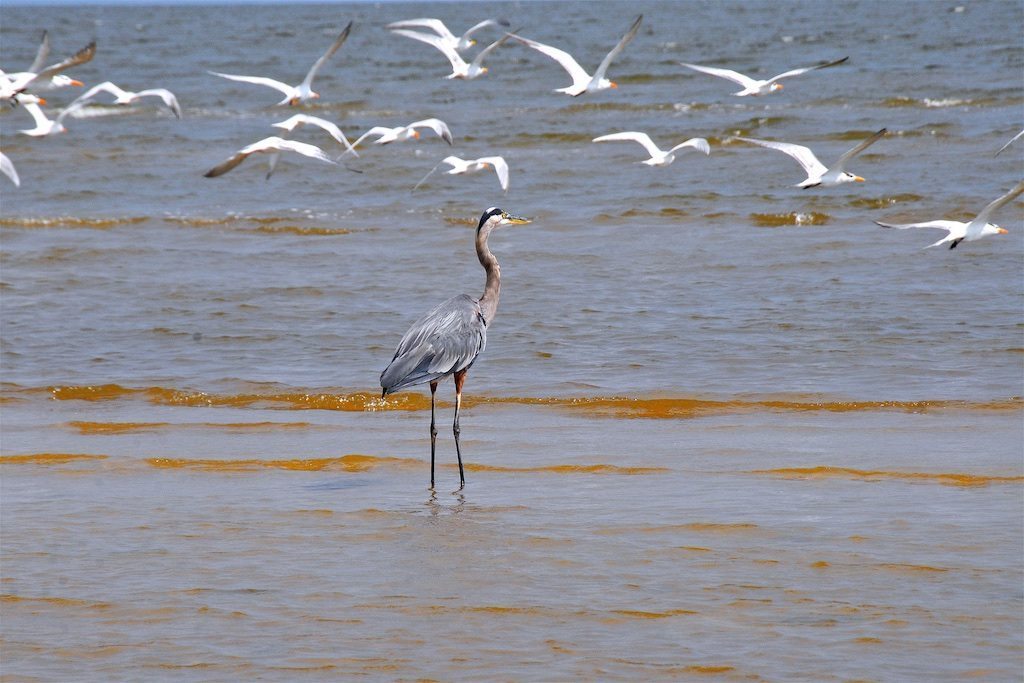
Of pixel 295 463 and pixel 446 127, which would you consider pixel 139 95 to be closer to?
pixel 446 127

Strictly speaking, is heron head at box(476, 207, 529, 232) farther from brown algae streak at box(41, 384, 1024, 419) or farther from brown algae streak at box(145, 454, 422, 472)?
brown algae streak at box(145, 454, 422, 472)

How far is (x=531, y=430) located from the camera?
377 inches

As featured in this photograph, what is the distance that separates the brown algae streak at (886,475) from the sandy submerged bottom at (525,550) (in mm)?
20

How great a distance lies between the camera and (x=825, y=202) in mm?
19875

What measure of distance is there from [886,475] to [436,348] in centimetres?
270

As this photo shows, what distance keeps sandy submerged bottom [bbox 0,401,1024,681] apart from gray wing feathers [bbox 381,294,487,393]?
0.62 meters

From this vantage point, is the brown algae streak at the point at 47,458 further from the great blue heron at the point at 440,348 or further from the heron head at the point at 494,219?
the heron head at the point at 494,219

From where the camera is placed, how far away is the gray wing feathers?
848 cm

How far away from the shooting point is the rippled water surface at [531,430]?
19.1 feet

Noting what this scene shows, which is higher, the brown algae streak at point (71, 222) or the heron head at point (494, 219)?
the brown algae streak at point (71, 222)

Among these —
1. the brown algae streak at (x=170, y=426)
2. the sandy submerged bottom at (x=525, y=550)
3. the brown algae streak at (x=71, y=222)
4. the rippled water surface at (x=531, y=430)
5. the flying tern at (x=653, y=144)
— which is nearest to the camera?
the sandy submerged bottom at (x=525, y=550)

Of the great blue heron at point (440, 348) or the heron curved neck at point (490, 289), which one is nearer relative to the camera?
the great blue heron at point (440, 348)

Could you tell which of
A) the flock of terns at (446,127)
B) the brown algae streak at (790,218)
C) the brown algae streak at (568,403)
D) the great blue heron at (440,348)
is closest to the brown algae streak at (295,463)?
the great blue heron at (440,348)

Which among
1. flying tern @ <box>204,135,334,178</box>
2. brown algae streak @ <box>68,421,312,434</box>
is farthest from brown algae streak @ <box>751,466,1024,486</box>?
flying tern @ <box>204,135,334,178</box>
